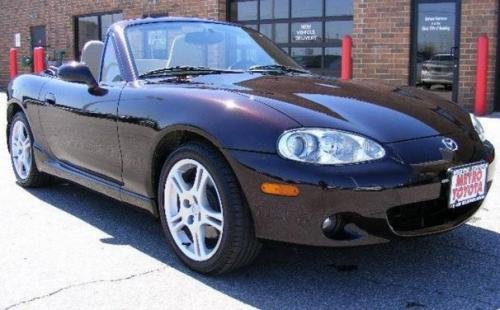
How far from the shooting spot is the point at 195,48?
4164 mm

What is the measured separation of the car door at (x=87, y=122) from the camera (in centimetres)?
382

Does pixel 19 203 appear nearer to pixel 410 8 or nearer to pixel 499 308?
pixel 499 308

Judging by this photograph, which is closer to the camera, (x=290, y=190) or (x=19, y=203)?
(x=290, y=190)

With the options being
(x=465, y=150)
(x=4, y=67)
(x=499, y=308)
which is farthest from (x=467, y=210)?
(x=4, y=67)

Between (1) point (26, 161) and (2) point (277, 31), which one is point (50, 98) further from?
(2) point (277, 31)

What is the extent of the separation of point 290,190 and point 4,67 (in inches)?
775

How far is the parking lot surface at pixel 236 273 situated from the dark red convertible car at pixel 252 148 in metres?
0.20

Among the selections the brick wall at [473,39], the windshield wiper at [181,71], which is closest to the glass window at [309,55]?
the brick wall at [473,39]

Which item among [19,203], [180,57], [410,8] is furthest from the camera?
[410,8]

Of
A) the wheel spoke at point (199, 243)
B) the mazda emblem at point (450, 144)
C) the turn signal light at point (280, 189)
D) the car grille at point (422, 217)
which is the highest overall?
the mazda emblem at point (450, 144)

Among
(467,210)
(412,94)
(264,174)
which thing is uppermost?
(412,94)

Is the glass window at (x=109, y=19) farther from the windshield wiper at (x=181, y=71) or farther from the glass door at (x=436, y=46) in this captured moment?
the windshield wiper at (x=181, y=71)

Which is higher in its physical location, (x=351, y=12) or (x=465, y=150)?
(x=351, y=12)

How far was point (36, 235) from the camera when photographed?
13.0 feet
